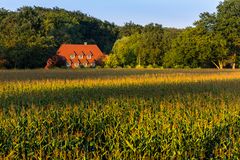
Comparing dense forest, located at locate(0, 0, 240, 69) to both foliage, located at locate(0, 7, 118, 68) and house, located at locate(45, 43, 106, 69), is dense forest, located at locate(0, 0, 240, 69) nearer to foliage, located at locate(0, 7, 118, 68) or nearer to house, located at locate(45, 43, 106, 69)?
foliage, located at locate(0, 7, 118, 68)

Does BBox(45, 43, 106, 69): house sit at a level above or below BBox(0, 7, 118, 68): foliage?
below

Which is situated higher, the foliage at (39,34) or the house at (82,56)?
the foliage at (39,34)

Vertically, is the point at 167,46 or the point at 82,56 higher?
the point at 167,46

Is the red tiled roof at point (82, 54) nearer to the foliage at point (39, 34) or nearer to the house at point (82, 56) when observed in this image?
the house at point (82, 56)

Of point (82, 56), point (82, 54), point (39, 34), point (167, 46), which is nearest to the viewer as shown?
point (167, 46)

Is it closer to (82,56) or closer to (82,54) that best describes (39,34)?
(82,54)

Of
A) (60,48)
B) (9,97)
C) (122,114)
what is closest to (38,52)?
(60,48)

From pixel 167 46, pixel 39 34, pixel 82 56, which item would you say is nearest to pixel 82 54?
pixel 82 56

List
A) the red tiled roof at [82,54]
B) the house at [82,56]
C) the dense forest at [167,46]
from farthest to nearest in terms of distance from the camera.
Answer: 1. the red tiled roof at [82,54]
2. the house at [82,56]
3. the dense forest at [167,46]

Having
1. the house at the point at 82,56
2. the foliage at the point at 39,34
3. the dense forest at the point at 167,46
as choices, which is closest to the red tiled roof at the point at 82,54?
the house at the point at 82,56

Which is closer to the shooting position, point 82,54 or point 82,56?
point 82,54

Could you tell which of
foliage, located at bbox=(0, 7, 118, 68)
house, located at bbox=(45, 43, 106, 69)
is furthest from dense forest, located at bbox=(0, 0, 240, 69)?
house, located at bbox=(45, 43, 106, 69)

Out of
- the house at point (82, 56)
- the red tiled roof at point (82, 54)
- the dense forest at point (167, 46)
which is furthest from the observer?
the red tiled roof at point (82, 54)

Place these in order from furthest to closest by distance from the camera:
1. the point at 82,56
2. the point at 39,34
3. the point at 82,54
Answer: the point at 82,56, the point at 82,54, the point at 39,34
